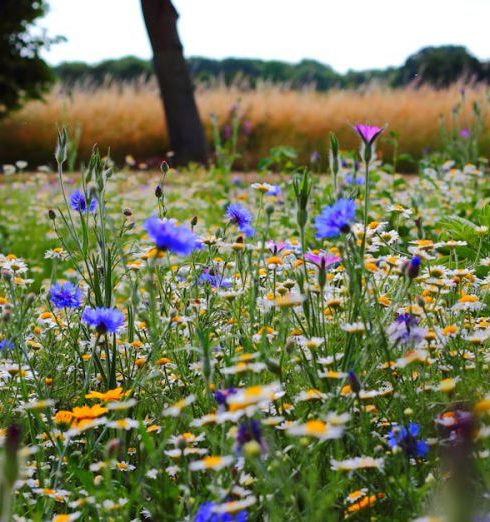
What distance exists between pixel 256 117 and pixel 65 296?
10.6 m

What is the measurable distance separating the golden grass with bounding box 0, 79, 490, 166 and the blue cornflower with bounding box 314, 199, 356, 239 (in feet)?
30.7

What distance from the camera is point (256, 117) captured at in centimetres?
1252

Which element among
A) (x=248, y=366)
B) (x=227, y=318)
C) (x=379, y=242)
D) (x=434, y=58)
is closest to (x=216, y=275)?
(x=227, y=318)

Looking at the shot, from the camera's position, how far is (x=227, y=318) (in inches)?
94.1

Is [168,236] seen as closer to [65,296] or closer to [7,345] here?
[7,345]

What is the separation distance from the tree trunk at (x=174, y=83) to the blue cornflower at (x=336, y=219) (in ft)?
26.0

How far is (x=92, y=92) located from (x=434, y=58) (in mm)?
28778

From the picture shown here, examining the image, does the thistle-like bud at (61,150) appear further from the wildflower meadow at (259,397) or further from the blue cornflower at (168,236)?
the blue cornflower at (168,236)

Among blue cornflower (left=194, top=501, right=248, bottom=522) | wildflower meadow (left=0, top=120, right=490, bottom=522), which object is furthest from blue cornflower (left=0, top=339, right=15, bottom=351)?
blue cornflower (left=194, top=501, right=248, bottom=522)

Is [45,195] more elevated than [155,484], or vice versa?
[155,484]

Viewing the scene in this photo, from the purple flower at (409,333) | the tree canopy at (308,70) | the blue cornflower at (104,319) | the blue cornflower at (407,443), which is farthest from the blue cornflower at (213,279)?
the tree canopy at (308,70)

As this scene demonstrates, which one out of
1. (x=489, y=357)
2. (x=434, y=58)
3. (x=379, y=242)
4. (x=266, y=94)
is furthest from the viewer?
(x=434, y=58)

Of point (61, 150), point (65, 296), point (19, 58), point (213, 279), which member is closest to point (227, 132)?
point (19, 58)

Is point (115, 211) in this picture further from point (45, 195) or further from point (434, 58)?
point (434, 58)
